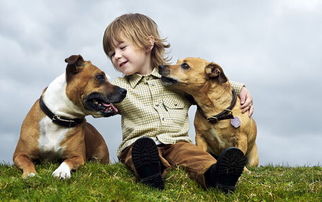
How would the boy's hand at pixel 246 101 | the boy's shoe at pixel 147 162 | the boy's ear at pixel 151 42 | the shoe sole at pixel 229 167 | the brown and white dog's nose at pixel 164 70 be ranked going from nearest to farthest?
the shoe sole at pixel 229 167 → the boy's shoe at pixel 147 162 → the brown and white dog's nose at pixel 164 70 → the boy's ear at pixel 151 42 → the boy's hand at pixel 246 101

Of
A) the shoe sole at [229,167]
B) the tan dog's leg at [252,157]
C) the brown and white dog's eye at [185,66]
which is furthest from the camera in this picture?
the tan dog's leg at [252,157]

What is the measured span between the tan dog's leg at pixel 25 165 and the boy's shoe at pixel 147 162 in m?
Answer: 1.50

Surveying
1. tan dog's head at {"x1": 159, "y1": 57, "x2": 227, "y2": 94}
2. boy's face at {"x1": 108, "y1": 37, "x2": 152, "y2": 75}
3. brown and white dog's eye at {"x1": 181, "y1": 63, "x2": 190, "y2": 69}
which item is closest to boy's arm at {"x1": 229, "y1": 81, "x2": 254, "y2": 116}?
tan dog's head at {"x1": 159, "y1": 57, "x2": 227, "y2": 94}

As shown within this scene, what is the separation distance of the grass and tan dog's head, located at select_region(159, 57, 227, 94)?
5.27ft

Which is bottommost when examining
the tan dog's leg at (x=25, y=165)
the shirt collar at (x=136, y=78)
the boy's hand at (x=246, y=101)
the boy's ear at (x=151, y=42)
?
the tan dog's leg at (x=25, y=165)

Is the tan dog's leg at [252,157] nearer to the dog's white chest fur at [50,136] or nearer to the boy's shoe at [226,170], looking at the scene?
the boy's shoe at [226,170]

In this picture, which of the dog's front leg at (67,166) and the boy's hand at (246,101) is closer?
the dog's front leg at (67,166)

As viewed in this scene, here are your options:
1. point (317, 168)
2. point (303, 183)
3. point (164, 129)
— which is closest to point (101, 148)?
point (164, 129)

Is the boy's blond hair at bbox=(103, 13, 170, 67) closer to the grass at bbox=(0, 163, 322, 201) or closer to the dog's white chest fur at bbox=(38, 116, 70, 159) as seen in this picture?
the dog's white chest fur at bbox=(38, 116, 70, 159)

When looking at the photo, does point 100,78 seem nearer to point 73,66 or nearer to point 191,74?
point 73,66

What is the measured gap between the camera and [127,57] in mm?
7520

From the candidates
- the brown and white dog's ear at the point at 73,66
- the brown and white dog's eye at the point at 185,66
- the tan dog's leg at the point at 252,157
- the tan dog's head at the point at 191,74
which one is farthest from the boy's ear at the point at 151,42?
the tan dog's leg at the point at 252,157

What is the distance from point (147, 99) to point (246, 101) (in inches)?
71.9

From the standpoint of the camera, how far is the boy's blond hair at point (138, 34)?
25.1 ft
